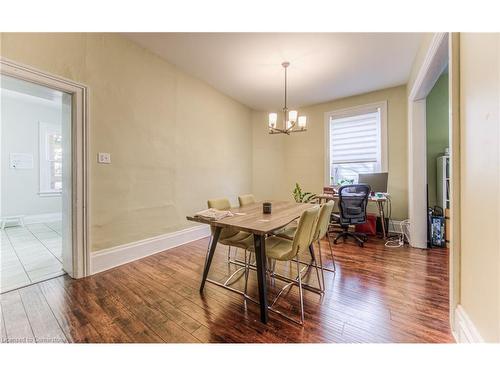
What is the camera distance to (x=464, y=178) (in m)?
1.32

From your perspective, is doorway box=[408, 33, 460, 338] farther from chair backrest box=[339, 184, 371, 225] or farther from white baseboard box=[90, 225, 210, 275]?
white baseboard box=[90, 225, 210, 275]

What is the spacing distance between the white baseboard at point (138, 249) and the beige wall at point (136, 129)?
0.27 ft

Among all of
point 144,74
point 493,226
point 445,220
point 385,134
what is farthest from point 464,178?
point 144,74

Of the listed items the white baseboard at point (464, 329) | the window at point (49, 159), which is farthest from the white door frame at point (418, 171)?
the window at point (49, 159)

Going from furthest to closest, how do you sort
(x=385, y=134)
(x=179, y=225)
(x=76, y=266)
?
(x=385, y=134) < (x=179, y=225) < (x=76, y=266)

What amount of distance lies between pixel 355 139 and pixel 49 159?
22.9 ft

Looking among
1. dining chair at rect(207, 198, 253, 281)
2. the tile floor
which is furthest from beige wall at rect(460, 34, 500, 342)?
the tile floor

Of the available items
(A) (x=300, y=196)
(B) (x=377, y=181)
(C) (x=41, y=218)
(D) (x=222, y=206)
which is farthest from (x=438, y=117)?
(C) (x=41, y=218)

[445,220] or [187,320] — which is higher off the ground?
[445,220]

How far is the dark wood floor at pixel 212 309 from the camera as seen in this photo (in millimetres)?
1402

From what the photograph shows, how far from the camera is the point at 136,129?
109 inches
